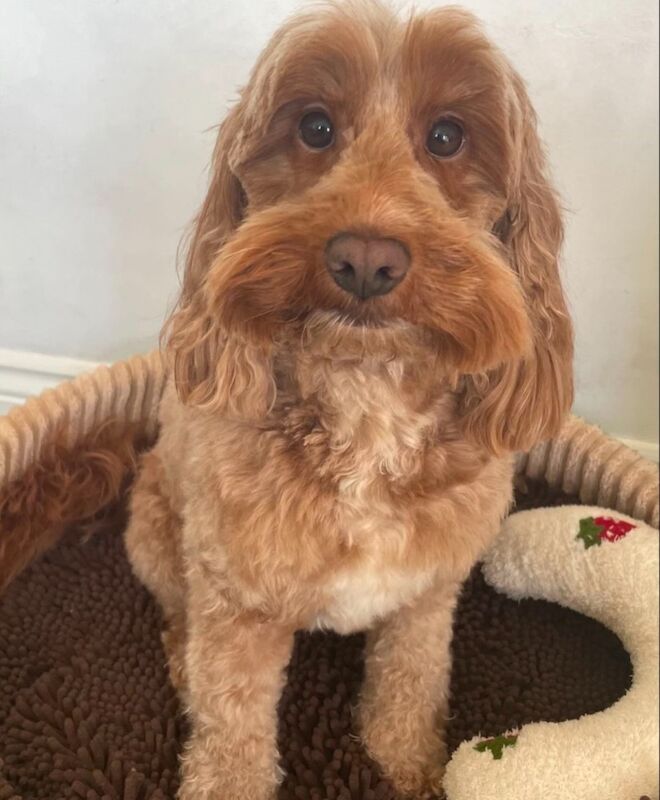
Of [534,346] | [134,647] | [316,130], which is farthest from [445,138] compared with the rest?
[134,647]

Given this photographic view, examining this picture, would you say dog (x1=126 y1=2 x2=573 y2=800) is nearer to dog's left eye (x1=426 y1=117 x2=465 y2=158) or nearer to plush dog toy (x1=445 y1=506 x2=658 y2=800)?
dog's left eye (x1=426 y1=117 x2=465 y2=158)

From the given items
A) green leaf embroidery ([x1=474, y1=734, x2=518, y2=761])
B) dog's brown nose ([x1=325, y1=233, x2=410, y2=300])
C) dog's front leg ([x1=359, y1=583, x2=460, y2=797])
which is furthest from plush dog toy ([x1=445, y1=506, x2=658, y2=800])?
dog's brown nose ([x1=325, y1=233, x2=410, y2=300])

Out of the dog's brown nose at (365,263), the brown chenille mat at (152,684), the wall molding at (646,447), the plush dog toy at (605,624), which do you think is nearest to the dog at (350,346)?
the dog's brown nose at (365,263)

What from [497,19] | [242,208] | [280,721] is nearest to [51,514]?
[280,721]

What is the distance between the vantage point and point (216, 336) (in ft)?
3.62

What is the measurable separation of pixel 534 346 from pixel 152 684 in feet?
2.99

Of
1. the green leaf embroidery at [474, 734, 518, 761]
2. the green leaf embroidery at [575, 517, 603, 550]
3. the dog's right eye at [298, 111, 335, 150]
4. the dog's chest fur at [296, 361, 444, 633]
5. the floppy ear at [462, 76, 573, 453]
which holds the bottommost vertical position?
the green leaf embroidery at [474, 734, 518, 761]

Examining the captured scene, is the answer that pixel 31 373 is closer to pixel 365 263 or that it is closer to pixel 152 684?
pixel 152 684

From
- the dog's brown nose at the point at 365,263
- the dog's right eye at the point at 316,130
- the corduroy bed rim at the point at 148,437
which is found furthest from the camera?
the corduroy bed rim at the point at 148,437

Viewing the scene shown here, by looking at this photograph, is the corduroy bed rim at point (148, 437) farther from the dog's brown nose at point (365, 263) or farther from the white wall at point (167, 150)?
the dog's brown nose at point (365, 263)

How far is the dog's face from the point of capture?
0.84 m

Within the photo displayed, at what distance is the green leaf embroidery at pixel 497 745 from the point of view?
1.21 metres

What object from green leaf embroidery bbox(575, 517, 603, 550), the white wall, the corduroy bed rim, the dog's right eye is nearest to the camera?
the dog's right eye

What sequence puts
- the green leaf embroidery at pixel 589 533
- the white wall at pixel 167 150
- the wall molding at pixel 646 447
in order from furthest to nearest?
the wall molding at pixel 646 447
the green leaf embroidery at pixel 589 533
the white wall at pixel 167 150
